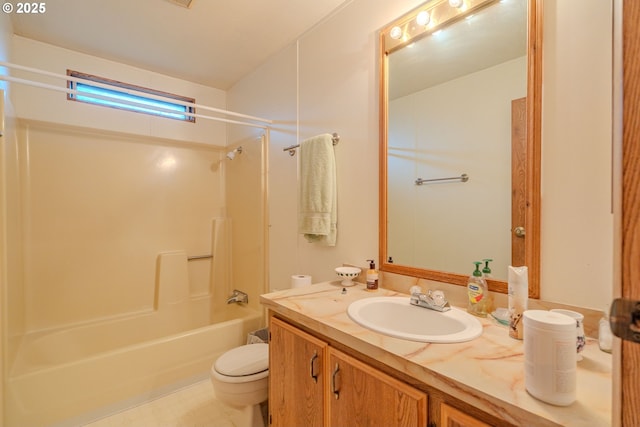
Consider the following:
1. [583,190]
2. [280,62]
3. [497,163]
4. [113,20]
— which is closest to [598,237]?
[583,190]

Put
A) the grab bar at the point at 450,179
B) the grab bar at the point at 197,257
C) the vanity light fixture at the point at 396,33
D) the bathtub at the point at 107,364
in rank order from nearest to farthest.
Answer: the grab bar at the point at 450,179 < the vanity light fixture at the point at 396,33 < the bathtub at the point at 107,364 < the grab bar at the point at 197,257

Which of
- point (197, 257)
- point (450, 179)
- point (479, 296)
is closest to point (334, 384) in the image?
point (479, 296)

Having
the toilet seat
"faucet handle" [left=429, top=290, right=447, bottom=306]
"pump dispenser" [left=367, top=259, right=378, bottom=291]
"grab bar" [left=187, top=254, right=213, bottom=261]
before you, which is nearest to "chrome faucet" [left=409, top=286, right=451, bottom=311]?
"faucet handle" [left=429, top=290, right=447, bottom=306]

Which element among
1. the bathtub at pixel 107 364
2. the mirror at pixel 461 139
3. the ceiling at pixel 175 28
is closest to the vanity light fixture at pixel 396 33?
the mirror at pixel 461 139

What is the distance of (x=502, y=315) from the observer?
1020mm

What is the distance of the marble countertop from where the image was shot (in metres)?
0.58

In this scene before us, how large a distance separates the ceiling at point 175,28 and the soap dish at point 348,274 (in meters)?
1.59

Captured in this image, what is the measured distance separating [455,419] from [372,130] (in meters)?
1.31

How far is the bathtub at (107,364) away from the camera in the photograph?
1560 millimetres

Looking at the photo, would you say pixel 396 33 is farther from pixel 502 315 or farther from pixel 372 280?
Result: pixel 502 315

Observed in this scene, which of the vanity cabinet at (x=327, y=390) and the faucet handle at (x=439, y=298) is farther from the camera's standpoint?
the faucet handle at (x=439, y=298)

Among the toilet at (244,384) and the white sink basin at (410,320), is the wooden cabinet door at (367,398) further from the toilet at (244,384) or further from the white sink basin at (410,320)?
the toilet at (244,384)

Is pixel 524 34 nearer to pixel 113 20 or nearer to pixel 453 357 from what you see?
pixel 453 357

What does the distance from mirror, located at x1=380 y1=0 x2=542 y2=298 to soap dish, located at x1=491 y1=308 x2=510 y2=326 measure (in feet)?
0.34
